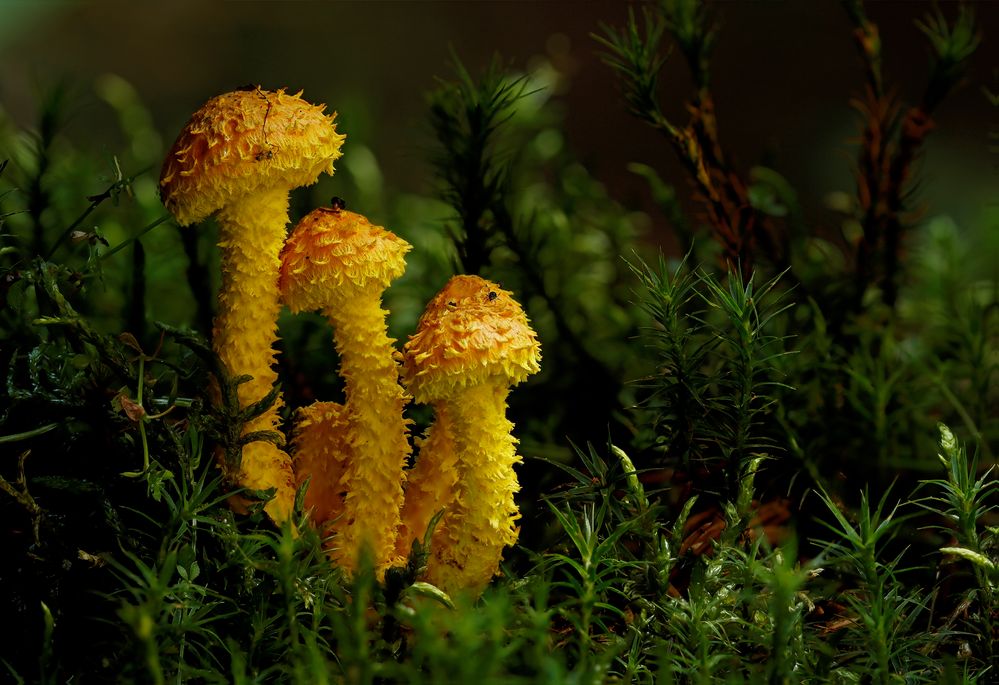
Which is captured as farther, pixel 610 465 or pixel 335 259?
pixel 610 465

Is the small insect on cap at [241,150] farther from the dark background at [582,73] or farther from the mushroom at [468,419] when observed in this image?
the dark background at [582,73]

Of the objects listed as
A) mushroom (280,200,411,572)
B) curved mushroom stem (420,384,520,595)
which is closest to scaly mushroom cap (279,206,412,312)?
mushroom (280,200,411,572)

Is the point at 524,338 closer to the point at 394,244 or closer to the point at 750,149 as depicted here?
the point at 394,244

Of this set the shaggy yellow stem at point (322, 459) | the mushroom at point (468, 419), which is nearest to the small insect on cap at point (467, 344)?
the mushroom at point (468, 419)

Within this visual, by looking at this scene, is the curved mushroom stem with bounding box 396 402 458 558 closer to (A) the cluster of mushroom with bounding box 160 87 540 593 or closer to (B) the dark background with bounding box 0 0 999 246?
(A) the cluster of mushroom with bounding box 160 87 540 593

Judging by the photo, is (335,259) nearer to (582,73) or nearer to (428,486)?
(428,486)

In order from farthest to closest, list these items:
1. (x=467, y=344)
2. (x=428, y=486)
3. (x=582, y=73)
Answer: (x=582, y=73)
(x=428, y=486)
(x=467, y=344)

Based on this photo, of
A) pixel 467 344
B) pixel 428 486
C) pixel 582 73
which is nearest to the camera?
pixel 467 344

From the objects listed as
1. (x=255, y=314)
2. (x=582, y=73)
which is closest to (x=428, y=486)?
(x=255, y=314)
